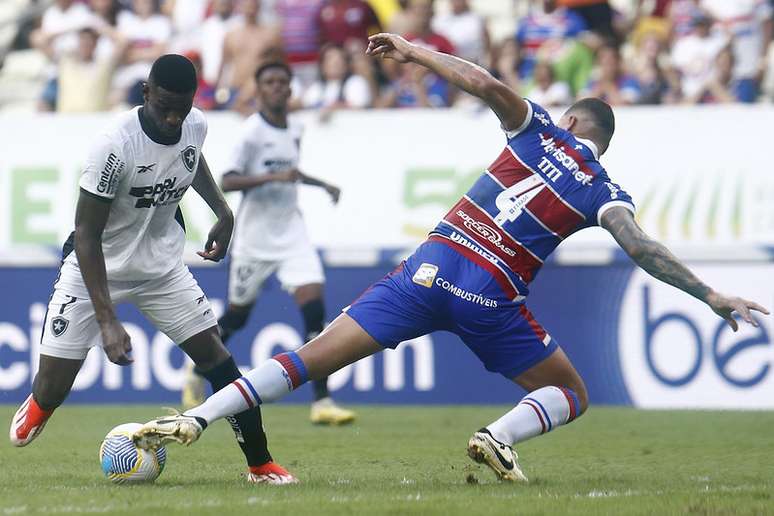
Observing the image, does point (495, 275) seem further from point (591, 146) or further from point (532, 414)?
point (591, 146)

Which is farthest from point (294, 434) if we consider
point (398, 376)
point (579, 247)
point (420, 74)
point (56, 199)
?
point (420, 74)

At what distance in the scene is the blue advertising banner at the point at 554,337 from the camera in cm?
1282

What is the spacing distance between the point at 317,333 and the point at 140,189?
4632 mm

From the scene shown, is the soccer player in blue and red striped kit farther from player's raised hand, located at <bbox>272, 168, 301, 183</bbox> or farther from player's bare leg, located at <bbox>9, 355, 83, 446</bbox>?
player's raised hand, located at <bbox>272, 168, 301, 183</bbox>

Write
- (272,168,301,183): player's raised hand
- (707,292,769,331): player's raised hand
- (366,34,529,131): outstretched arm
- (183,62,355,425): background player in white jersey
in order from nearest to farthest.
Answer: (707,292,769,331): player's raised hand → (366,34,529,131): outstretched arm → (272,168,301,183): player's raised hand → (183,62,355,425): background player in white jersey

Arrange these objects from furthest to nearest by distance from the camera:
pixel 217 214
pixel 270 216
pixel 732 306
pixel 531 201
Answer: pixel 270 216, pixel 217 214, pixel 531 201, pixel 732 306

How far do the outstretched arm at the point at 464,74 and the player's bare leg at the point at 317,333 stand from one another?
477 cm

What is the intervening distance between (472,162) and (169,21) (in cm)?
531

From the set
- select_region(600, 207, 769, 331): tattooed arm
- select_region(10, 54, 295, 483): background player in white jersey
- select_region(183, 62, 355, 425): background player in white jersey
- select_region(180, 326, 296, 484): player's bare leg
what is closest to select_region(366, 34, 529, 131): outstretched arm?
select_region(600, 207, 769, 331): tattooed arm

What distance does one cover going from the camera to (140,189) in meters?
7.32

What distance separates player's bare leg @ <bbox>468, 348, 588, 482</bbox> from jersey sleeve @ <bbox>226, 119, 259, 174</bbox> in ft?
17.3

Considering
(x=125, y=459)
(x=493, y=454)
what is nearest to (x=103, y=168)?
(x=125, y=459)

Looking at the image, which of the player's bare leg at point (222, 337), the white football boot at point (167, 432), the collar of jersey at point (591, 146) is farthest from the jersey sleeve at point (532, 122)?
the player's bare leg at point (222, 337)

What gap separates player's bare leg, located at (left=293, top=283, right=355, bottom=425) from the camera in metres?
11.7
